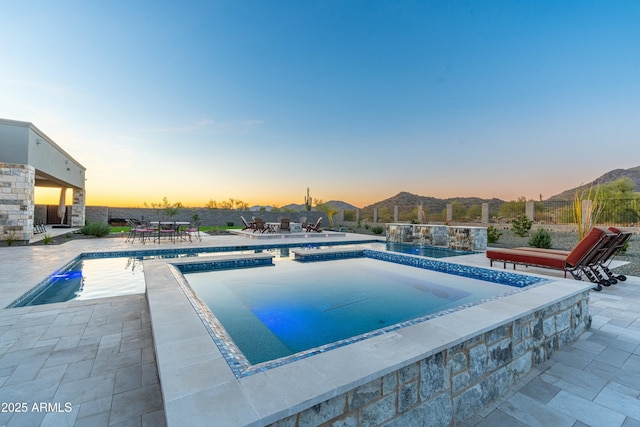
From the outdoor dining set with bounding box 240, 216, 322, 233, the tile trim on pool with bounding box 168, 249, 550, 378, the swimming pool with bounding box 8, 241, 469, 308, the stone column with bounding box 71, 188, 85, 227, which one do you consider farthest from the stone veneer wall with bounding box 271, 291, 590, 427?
the stone column with bounding box 71, 188, 85, 227

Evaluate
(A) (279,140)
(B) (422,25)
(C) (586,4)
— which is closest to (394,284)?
(B) (422,25)

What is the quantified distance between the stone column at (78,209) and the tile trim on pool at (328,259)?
54.0ft

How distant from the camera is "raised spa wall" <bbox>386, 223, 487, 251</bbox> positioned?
28.9 feet

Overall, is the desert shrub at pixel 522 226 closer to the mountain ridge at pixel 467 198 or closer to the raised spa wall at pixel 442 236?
the mountain ridge at pixel 467 198

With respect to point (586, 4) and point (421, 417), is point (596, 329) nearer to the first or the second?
point (421, 417)

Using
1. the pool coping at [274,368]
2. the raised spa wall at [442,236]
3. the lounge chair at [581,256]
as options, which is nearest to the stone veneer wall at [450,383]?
the pool coping at [274,368]

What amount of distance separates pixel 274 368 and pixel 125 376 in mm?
1236

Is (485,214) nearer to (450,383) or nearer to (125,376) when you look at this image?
A: (450,383)

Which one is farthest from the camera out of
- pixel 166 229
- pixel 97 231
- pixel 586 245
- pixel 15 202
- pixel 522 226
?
pixel 522 226

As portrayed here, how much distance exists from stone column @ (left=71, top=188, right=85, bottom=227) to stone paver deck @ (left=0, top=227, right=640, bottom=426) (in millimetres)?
17137

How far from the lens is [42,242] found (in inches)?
358

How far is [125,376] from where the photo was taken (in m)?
1.92

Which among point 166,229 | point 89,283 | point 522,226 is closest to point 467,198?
point 522,226

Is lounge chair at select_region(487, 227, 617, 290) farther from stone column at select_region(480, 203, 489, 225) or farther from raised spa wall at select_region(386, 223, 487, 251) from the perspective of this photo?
stone column at select_region(480, 203, 489, 225)
